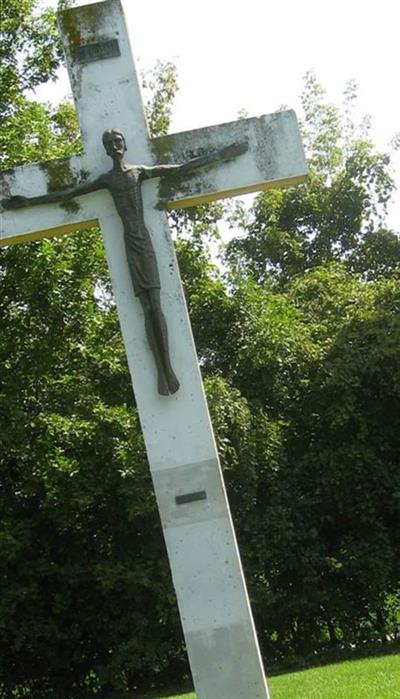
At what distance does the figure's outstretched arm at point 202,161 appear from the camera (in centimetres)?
647

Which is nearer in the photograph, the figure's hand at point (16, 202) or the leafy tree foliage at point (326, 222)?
the figure's hand at point (16, 202)

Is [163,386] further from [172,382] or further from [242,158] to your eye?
[242,158]

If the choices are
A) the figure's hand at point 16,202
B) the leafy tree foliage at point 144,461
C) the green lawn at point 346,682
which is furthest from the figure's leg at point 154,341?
the leafy tree foliage at point 144,461

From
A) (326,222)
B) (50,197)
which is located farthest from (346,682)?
(326,222)

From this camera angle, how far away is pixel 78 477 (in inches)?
545

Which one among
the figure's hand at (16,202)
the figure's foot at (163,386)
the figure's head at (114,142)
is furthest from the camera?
the figure's hand at (16,202)

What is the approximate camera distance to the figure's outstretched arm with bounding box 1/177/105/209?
6.48m

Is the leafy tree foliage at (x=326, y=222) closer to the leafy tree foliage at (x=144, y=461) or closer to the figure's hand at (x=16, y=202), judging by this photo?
the leafy tree foliage at (x=144, y=461)

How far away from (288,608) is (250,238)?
28.9 feet

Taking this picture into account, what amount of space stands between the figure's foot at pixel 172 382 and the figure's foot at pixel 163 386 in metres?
0.02

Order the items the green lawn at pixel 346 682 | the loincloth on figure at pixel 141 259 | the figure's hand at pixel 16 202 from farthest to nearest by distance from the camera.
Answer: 1. the green lawn at pixel 346 682
2. the figure's hand at pixel 16 202
3. the loincloth on figure at pixel 141 259

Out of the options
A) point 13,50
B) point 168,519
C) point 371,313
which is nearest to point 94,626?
point 371,313

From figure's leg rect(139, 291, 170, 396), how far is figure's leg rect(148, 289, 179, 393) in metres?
0.01

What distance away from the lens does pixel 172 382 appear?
242 inches
